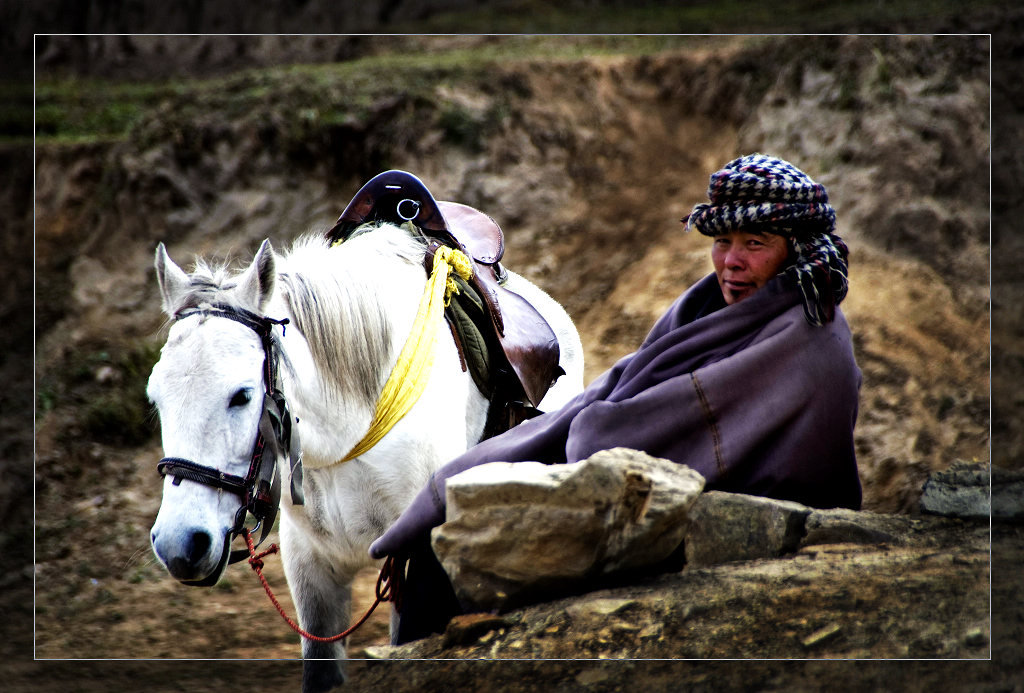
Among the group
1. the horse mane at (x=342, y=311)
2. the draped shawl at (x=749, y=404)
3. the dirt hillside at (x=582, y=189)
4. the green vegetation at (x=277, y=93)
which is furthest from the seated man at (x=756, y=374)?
the green vegetation at (x=277, y=93)

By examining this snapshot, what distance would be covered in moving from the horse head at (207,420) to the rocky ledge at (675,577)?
509mm

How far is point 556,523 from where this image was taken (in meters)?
1.87

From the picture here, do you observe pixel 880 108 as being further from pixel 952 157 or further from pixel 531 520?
pixel 531 520

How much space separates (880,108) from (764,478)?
5.45 metres

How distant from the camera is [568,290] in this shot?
7.03 meters

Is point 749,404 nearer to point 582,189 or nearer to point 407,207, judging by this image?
point 407,207

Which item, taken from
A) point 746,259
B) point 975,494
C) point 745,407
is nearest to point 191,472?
point 745,407

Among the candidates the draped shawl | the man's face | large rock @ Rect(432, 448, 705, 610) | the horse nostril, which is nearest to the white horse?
the horse nostril

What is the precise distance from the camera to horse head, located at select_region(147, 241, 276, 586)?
1955mm

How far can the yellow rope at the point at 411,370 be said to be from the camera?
2.49 metres

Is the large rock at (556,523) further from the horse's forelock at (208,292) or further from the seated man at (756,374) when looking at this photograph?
the horse's forelock at (208,292)

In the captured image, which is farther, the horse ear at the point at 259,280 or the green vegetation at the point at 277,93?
the green vegetation at the point at 277,93

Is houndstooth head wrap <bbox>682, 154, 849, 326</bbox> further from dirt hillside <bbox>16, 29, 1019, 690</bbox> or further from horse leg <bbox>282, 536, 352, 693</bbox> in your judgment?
dirt hillside <bbox>16, 29, 1019, 690</bbox>

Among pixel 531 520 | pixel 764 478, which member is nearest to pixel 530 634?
pixel 531 520
